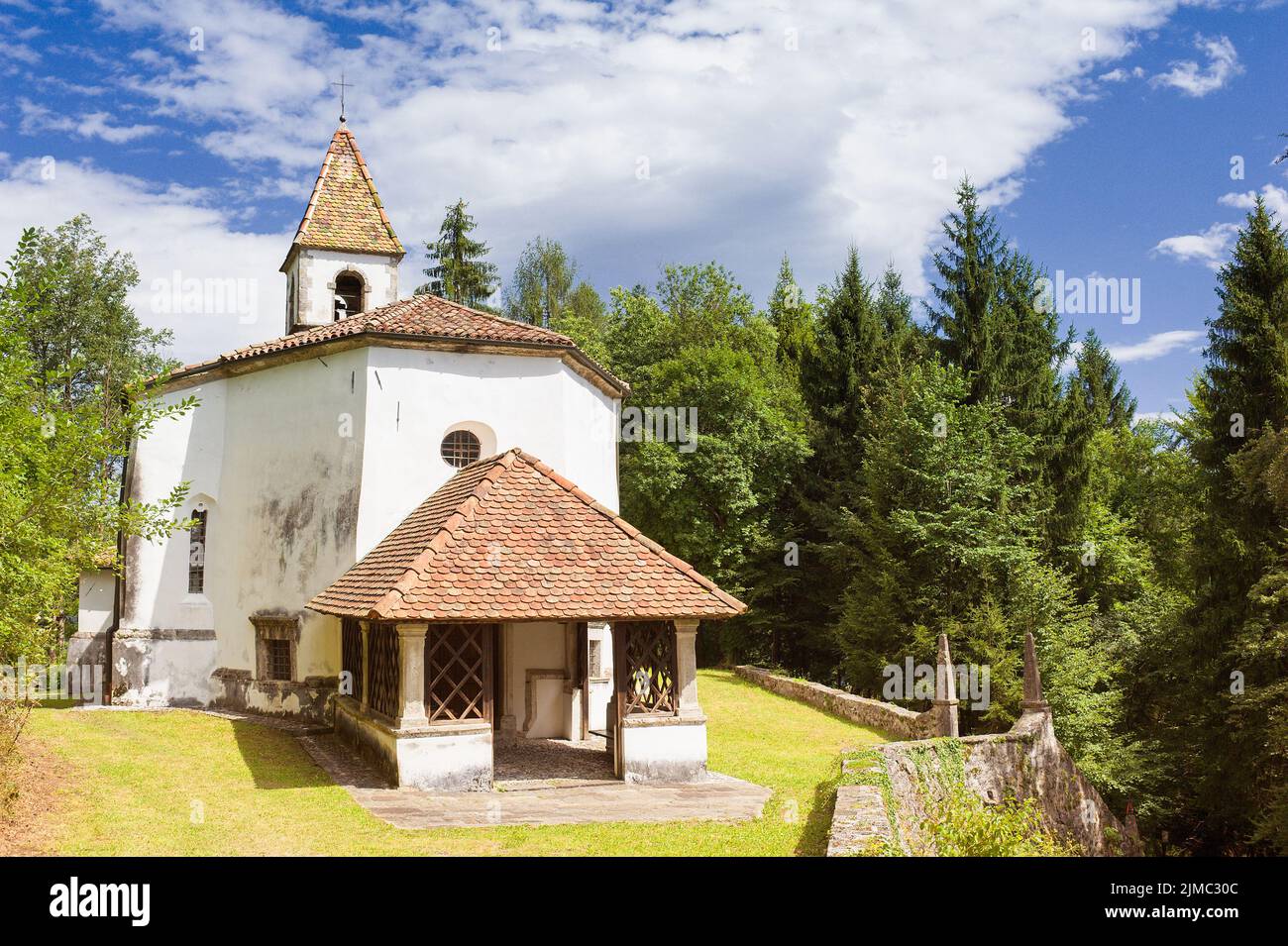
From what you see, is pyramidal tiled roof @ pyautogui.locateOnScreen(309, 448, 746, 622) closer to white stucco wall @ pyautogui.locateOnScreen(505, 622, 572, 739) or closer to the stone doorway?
the stone doorway

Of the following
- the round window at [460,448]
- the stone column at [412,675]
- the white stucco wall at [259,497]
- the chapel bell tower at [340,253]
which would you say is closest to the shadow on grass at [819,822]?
the stone column at [412,675]

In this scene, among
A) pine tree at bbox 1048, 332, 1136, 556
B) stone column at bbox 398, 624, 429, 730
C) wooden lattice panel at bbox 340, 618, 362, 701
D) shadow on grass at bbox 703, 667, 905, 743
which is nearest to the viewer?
stone column at bbox 398, 624, 429, 730

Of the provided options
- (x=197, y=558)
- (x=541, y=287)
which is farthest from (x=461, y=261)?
(x=197, y=558)

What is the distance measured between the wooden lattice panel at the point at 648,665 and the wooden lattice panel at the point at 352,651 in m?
5.03

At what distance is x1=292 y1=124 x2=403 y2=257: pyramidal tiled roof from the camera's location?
2344 centimetres

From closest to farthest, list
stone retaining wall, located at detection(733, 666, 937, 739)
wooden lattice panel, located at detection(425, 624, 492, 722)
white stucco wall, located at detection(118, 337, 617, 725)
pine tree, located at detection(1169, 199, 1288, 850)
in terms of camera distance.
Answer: wooden lattice panel, located at detection(425, 624, 492, 722), white stucco wall, located at detection(118, 337, 617, 725), stone retaining wall, located at detection(733, 666, 937, 739), pine tree, located at detection(1169, 199, 1288, 850)

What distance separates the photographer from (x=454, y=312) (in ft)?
64.2

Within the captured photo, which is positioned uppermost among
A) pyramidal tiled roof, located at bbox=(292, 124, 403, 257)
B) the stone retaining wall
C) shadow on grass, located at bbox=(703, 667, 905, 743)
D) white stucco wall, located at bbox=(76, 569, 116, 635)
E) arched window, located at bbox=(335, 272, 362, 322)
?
pyramidal tiled roof, located at bbox=(292, 124, 403, 257)

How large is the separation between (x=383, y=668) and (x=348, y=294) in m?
12.7

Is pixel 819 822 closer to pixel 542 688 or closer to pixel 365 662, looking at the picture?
pixel 542 688

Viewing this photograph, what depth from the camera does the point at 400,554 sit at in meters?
14.5

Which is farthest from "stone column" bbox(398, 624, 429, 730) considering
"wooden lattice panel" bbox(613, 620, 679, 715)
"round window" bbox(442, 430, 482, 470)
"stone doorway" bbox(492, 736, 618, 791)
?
"round window" bbox(442, 430, 482, 470)

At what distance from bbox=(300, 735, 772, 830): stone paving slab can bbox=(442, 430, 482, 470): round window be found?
246 inches
